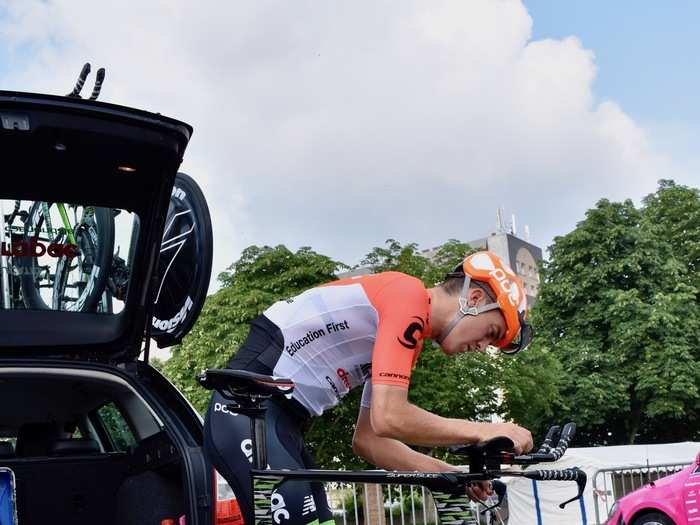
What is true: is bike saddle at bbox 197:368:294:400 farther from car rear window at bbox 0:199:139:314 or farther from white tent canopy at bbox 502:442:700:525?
white tent canopy at bbox 502:442:700:525

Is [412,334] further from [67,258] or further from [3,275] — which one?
[3,275]

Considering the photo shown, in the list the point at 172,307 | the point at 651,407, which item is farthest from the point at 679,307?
the point at 172,307

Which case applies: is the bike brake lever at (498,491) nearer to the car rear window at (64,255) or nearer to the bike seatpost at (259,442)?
the bike seatpost at (259,442)

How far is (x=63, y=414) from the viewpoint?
4.65 m

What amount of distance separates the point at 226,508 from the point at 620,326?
32253mm

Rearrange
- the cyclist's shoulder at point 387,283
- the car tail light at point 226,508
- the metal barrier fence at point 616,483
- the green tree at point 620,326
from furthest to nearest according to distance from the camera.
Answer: the green tree at point 620,326
the metal barrier fence at point 616,483
the car tail light at point 226,508
the cyclist's shoulder at point 387,283

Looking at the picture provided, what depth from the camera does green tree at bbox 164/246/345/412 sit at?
2191 cm

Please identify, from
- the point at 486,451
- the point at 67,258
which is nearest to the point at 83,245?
the point at 67,258

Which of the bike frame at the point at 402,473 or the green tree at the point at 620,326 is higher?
the green tree at the point at 620,326

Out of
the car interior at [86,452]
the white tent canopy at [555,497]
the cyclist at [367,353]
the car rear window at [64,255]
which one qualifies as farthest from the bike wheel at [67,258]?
the white tent canopy at [555,497]

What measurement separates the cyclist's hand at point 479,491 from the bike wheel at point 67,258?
2296mm

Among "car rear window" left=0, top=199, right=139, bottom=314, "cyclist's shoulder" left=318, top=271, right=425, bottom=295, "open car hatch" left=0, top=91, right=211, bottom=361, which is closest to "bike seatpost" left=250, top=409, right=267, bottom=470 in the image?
"cyclist's shoulder" left=318, top=271, right=425, bottom=295

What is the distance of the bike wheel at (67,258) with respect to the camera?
4.09 meters

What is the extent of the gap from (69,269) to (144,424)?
82 cm
